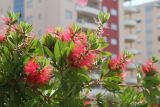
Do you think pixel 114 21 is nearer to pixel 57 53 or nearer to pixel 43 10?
pixel 43 10

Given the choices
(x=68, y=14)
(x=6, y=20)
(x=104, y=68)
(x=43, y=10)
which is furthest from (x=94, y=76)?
(x=68, y=14)

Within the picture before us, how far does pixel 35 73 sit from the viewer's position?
3898mm

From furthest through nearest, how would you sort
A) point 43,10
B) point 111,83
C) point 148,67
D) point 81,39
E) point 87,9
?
1. point 87,9
2. point 43,10
3. point 148,67
4. point 111,83
5. point 81,39

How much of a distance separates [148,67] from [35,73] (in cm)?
113

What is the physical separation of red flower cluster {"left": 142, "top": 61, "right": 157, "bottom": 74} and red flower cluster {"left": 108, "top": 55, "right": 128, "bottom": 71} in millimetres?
200

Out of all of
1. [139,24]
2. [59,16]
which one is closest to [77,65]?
[59,16]

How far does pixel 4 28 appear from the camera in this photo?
14.7 ft

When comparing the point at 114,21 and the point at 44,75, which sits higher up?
the point at 114,21

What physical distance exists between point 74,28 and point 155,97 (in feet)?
3.13

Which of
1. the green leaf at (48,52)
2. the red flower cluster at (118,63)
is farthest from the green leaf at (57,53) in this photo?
the red flower cluster at (118,63)

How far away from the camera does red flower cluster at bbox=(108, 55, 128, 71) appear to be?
14.6 ft

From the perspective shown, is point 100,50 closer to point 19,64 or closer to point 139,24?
point 19,64

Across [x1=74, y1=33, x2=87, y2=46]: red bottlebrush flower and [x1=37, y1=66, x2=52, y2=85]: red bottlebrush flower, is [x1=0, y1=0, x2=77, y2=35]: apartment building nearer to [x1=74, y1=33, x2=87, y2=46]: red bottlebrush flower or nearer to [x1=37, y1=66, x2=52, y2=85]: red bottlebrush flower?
[x1=74, y1=33, x2=87, y2=46]: red bottlebrush flower

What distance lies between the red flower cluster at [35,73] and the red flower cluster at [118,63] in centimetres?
73
